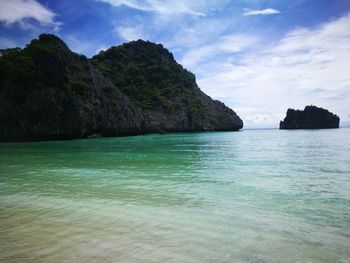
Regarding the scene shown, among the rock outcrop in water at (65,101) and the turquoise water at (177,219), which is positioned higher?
the rock outcrop in water at (65,101)

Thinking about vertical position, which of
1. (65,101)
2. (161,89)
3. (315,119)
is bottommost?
(315,119)

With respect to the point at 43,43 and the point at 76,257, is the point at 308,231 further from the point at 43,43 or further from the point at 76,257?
the point at 43,43

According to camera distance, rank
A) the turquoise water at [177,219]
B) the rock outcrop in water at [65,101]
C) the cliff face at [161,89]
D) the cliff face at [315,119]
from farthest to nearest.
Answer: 1. the cliff face at [315,119]
2. the cliff face at [161,89]
3. the rock outcrop in water at [65,101]
4. the turquoise water at [177,219]

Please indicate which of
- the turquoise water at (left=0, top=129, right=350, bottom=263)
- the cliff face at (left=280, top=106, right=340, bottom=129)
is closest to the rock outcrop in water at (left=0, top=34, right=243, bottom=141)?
the turquoise water at (left=0, top=129, right=350, bottom=263)

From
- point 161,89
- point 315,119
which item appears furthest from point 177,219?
point 315,119

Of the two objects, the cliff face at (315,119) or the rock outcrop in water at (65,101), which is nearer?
the rock outcrop in water at (65,101)

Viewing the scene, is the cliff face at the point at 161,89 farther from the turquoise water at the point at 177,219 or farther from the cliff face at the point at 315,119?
the turquoise water at the point at 177,219

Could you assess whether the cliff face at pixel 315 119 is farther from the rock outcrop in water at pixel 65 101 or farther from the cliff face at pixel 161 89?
the rock outcrop in water at pixel 65 101

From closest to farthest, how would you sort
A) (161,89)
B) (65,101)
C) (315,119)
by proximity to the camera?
1. (65,101)
2. (161,89)
3. (315,119)

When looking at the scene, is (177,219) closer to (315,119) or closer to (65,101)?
(65,101)

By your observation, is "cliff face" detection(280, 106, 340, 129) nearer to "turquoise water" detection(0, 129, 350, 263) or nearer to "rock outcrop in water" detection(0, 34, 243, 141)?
"rock outcrop in water" detection(0, 34, 243, 141)

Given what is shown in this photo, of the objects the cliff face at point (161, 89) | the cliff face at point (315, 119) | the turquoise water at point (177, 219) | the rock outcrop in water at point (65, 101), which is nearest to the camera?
the turquoise water at point (177, 219)

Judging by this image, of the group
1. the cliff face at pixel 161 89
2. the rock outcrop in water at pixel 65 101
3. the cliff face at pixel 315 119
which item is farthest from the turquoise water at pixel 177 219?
the cliff face at pixel 315 119

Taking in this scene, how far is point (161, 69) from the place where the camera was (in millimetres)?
108000
